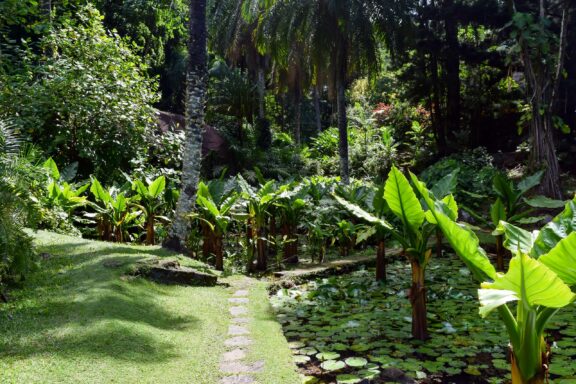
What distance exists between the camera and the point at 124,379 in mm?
3094

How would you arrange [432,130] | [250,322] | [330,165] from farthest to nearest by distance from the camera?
[330,165], [432,130], [250,322]

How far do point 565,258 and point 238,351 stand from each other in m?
2.58

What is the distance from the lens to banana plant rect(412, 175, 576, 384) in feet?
7.11

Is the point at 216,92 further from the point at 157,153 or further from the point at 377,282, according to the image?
the point at 377,282

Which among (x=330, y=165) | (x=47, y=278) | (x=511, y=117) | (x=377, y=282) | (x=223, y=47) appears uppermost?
(x=223, y=47)

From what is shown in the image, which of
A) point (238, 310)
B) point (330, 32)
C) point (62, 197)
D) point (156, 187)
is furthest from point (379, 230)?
point (330, 32)

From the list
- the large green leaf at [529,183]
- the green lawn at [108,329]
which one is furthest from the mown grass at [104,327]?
the large green leaf at [529,183]

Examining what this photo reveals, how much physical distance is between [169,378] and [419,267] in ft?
7.75

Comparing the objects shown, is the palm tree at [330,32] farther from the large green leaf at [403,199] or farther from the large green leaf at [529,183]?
the large green leaf at [403,199]

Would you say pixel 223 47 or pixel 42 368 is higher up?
pixel 223 47

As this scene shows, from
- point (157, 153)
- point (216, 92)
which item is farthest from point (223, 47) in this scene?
point (157, 153)

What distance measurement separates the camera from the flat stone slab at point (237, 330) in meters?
4.48

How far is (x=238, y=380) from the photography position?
11.0ft

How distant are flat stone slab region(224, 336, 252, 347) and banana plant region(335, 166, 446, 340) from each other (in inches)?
59.5
